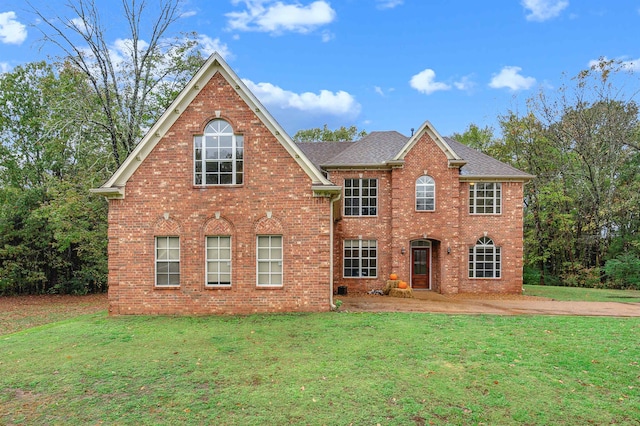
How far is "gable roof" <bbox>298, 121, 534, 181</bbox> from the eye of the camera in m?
17.4

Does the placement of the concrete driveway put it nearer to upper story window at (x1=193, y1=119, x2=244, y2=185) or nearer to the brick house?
the brick house

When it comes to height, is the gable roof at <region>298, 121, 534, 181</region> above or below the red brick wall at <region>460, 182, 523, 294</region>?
above

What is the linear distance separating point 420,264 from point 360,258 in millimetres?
3203

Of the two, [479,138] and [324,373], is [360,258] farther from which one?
[479,138]

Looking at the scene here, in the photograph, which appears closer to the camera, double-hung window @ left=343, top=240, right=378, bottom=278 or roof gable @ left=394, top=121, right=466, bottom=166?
roof gable @ left=394, top=121, right=466, bottom=166

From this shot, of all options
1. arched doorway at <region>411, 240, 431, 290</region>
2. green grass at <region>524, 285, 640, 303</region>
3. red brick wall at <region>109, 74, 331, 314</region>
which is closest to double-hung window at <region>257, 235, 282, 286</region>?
red brick wall at <region>109, 74, 331, 314</region>

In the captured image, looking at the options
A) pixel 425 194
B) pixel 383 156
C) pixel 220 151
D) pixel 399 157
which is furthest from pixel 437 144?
pixel 220 151

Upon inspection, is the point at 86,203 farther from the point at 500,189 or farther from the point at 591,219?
the point at 591,219

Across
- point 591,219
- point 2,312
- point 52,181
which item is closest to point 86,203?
point 52,181

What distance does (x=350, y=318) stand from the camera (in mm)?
10727

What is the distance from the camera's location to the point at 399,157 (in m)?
17.4

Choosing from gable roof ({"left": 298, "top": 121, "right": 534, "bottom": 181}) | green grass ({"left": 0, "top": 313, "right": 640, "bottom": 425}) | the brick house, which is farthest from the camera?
gable roof ({"left": 298, "top": 121, "right": 534, "bottom": 181})

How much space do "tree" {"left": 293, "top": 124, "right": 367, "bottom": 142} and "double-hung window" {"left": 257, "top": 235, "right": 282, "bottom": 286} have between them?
27028mm

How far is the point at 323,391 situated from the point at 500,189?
16032mm
